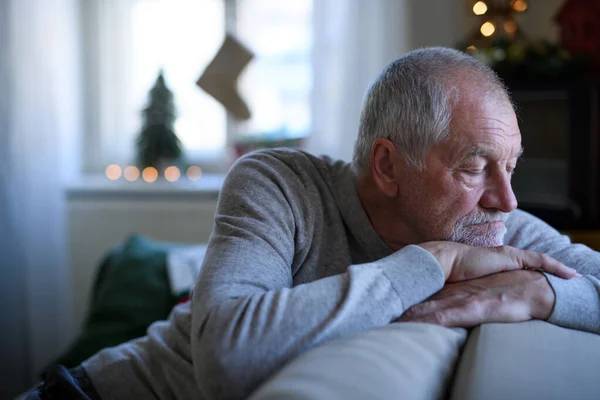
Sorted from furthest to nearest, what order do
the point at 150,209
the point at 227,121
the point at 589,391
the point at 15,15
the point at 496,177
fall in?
the point at 227,121 < the point at 150,209 < the point at 15,15 < the point at 496,177 < the point at 589,391

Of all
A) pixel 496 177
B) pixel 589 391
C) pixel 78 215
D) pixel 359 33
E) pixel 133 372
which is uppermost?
pixel 359 33

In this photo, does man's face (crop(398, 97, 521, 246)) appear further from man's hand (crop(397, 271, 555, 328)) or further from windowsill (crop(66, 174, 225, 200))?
windowsill (crop(66, 174, 225, 200))

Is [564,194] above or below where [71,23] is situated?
below

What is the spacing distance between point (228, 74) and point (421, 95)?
29.6 inches

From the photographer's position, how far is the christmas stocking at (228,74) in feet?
6.26

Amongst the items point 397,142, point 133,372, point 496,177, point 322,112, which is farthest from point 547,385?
point 322,112

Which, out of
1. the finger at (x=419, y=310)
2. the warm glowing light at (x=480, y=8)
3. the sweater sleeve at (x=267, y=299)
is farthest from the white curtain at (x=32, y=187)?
the finger at (x=419, y=310)

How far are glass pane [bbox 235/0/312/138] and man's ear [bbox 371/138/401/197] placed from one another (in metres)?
2.18

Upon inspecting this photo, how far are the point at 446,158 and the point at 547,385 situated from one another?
1.85 feet

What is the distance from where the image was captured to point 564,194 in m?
2.90

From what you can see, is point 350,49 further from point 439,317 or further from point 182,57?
point 439,317

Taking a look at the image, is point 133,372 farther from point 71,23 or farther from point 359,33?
point 71,23

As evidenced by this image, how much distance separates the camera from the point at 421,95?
132 cm

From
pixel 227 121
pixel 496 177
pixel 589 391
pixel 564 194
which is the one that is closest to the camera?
pixel 589 391
